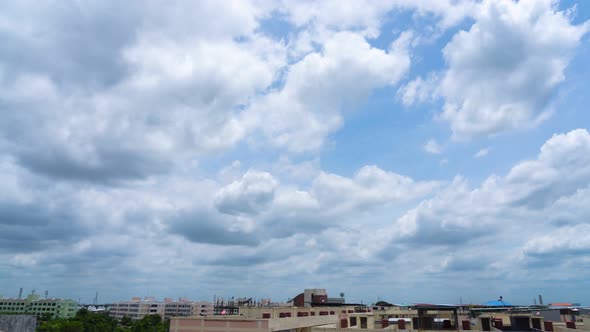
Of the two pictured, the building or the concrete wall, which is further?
the building

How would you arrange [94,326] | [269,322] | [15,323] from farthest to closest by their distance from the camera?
[94,326] → [269,322] → [15,323]

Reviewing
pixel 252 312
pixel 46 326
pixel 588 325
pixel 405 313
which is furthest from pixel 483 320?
pixel 46 326

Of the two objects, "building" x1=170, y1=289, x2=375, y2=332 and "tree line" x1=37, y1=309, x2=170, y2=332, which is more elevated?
"building" x1=170, y1=289, x2=375, y2=332

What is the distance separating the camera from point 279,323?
59.4 metres

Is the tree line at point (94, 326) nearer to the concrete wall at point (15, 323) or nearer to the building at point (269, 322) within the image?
the building at point (269, 322)

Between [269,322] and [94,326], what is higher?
[269,322]

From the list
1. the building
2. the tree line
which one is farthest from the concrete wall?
the tree line

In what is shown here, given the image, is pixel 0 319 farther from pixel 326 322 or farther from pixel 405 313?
pixel 405 313

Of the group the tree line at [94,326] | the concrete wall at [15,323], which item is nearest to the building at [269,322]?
the concrete wall at [15,323]

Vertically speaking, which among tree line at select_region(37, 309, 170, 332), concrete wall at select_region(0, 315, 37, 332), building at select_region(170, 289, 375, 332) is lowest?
tree line at select_region(37, 309, 170, 332)

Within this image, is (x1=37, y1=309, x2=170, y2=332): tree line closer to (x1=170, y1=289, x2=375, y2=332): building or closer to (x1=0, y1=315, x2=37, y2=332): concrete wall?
(x1=170, y1=289, x2=375, y2=332): building

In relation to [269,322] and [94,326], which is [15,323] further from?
[94,326]

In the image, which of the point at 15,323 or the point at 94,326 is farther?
the point at 94,326

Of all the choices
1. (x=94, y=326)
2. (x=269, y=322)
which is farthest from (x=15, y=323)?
(x=94, y=326)
